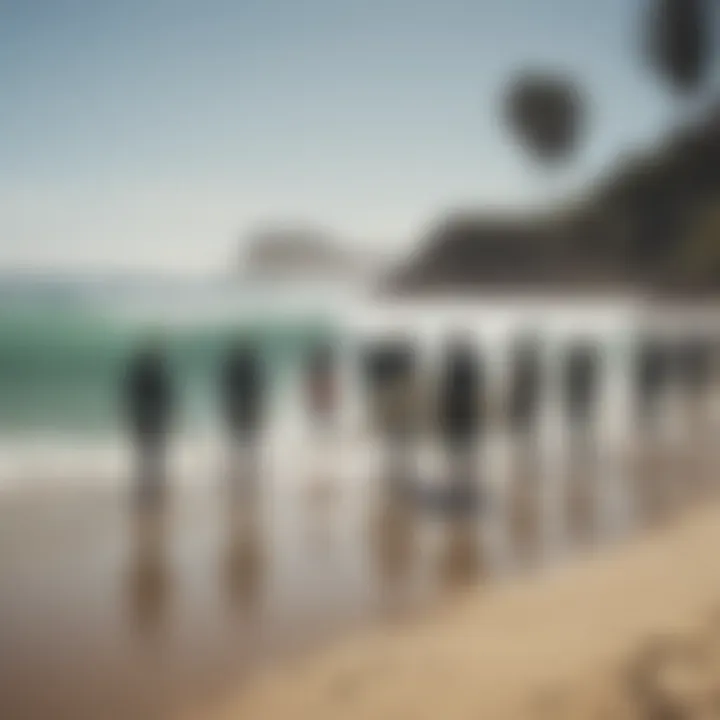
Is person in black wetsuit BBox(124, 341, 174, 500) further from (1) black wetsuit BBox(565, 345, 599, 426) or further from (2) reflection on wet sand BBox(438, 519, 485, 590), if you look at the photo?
(1) black wetsuit BBox(565, 345, 599, 426)

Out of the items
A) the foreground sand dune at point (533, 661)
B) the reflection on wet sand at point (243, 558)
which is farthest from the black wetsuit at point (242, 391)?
the foreground sand dune at point (533, 661)

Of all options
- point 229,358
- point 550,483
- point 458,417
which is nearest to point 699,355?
point 550,483

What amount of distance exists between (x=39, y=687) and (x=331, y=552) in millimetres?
1016

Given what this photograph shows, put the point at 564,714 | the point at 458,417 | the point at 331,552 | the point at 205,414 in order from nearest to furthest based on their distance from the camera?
1. the point at 564,714
2. the point at 331,552
3. the point at 458,417
4. the point at 205,414

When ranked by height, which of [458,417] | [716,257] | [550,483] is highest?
[716,257]

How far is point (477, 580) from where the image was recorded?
8.13ft

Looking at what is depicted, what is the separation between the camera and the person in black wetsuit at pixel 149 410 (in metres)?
3.09

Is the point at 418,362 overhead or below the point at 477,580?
overhead

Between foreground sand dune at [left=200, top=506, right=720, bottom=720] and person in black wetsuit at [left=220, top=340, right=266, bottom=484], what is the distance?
4.49ft

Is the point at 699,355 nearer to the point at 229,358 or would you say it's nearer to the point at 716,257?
the point at 716,257

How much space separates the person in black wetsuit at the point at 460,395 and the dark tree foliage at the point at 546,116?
2.58 feet

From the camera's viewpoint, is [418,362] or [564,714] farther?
[418,362]

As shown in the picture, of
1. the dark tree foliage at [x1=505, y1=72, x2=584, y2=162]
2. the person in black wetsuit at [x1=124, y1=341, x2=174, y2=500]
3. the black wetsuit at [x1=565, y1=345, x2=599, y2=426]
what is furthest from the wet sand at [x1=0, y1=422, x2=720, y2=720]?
the dark tree foliage at [x1=505, y1=72, x2=584, y2=162]

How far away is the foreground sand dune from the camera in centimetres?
181
